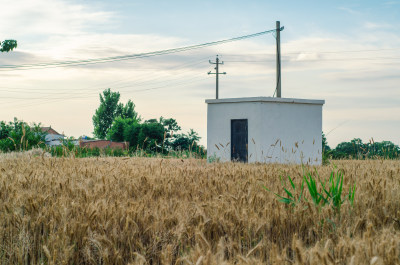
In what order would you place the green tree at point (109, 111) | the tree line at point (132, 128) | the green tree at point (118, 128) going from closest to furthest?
the tree line at point (132, 128), the green tree at point (118, 128), the green tree at point (109, 111)

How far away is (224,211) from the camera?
3.48 m

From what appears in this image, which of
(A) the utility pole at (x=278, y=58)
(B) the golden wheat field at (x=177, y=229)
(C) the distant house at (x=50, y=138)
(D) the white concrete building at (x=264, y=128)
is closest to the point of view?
(B) the golden wheat field at (x=177, y=229)

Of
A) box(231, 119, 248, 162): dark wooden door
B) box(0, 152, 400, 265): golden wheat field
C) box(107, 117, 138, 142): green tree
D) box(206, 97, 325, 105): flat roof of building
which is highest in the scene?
box(107, 117, 138, 142): green tree

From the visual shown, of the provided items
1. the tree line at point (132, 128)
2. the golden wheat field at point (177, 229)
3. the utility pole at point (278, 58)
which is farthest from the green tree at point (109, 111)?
the golden wheat field at point (177, 229)

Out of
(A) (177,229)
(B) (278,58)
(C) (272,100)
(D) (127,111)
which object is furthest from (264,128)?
(D) (127,111)

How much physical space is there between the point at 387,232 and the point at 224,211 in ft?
4.16

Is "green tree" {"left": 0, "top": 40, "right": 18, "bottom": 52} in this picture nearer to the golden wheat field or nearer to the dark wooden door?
the dark wooden door

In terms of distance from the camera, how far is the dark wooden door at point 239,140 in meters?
14.6

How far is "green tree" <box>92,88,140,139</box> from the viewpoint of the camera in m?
66.6

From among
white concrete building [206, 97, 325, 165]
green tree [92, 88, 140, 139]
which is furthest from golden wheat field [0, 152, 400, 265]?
green tree [92, 88, 140, 139]

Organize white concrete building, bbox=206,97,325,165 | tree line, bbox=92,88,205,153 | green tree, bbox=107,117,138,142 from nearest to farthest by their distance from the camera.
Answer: white concrete building, bbox=206,97,325,165 < tree line, bbox=92,88,205,153 < green tree, bbox=107,117,138,142

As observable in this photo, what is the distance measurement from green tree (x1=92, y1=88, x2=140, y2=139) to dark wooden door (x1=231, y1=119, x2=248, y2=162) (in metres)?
52.7

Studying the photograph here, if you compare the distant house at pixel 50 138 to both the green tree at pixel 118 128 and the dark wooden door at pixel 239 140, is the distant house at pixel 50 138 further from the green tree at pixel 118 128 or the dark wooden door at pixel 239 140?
the green tree at pixel 118 128

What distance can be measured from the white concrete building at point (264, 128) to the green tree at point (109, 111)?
52411mm
